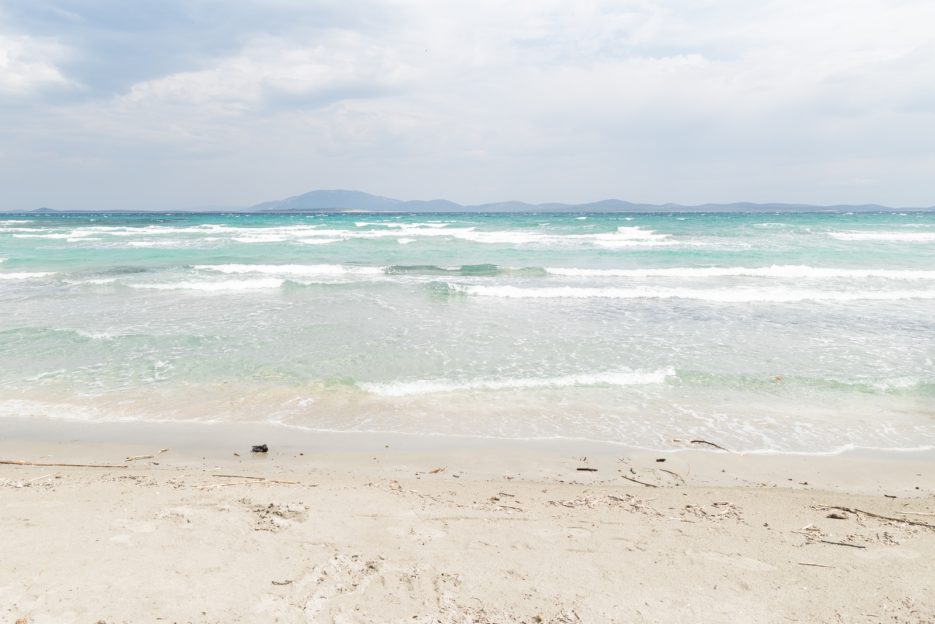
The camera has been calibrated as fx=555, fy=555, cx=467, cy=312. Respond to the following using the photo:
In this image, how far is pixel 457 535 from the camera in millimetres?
3893

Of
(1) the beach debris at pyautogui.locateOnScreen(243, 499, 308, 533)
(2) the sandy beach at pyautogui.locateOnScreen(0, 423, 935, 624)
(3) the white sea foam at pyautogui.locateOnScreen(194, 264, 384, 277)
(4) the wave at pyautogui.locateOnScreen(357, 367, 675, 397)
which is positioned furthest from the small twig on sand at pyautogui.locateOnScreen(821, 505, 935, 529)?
(3) the white sea foam at pyautogui.locateOnScreen(194, 264, 384, 277)

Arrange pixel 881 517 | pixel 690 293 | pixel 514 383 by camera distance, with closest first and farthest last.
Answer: pixel 881 517 → pixel 514 383 → pixel 690 293

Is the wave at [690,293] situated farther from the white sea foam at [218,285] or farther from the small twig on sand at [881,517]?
the small twig on sand at [881,517]

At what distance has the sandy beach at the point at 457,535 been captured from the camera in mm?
3127

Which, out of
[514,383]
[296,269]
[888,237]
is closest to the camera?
[514,383]

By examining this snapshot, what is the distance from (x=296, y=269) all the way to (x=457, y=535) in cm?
1904

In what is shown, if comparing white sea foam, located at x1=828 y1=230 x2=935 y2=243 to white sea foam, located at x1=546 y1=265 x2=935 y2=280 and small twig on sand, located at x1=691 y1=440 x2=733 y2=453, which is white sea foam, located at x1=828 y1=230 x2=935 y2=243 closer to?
white sea foam, located at x1=546 y1=265 x2=935 y2=280

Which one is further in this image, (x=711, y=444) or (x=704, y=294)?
(x=704, y=294)

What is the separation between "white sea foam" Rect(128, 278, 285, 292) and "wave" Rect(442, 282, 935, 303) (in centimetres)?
522

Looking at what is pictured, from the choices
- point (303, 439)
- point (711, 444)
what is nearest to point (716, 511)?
point (711, 444)

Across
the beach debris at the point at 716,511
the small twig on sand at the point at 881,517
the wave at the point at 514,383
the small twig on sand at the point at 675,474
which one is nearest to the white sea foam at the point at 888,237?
the wave at the point at 514,383

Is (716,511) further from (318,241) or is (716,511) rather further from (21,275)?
(318,241)

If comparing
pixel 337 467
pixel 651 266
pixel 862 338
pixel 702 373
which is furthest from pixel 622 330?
pixel 651 266

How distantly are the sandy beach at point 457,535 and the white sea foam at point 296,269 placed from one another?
1507cm
